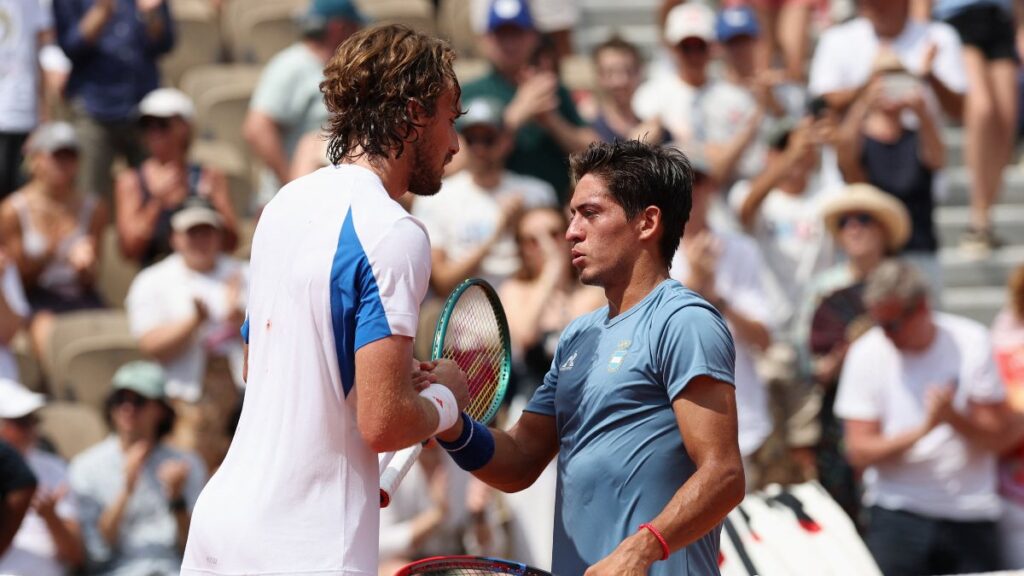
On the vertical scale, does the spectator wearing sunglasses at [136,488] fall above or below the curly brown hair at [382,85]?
below

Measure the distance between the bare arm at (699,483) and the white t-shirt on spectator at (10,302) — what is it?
4.86 m

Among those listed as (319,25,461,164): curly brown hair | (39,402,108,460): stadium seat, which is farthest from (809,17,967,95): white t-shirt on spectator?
(319,25,461,164): curly brown hair

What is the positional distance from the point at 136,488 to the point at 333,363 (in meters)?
4.26

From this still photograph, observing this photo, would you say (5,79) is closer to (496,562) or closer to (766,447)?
(766,447)

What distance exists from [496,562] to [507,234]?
460cm

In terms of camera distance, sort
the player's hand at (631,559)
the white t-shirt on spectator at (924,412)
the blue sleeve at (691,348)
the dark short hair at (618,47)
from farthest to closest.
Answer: the dark short hair at (618,47), the white t-shirt on spectator at (924,412), the blue sleeve at (691,348), the player's hand at (631,559)

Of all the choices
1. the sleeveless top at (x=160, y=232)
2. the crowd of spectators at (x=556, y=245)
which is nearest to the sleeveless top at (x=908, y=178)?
the crowd of spectators at (x=556, y=245)

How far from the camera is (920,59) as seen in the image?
9242mm

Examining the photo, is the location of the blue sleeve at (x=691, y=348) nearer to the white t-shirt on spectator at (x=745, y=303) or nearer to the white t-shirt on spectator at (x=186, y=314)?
the white t-shirt on spectator at (x=745, y=303)

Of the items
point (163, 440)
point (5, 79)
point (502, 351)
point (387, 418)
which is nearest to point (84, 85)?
point (5, 79)

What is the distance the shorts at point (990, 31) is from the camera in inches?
367

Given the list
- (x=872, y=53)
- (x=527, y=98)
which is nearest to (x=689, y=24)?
(x=872, y=53)

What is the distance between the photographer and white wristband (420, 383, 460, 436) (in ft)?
11.2

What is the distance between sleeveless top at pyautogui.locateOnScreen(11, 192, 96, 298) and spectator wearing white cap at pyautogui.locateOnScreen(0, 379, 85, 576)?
136cm
